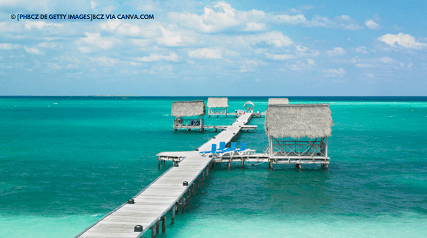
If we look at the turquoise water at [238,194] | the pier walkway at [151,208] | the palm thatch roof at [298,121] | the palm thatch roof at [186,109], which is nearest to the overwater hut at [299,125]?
the palm thatch roof at [298,121]

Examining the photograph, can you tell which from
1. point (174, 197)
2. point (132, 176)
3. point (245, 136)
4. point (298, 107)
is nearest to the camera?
point (174, 197)

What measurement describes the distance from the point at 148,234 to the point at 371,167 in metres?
17.1

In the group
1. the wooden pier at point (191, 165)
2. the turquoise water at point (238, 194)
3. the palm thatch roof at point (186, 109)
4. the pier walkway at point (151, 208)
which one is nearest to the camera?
the pier walkway at point (151, 208)

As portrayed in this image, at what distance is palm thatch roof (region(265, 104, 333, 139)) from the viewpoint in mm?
23103

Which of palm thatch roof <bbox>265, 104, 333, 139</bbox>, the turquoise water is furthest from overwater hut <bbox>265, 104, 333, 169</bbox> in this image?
the turquoise water

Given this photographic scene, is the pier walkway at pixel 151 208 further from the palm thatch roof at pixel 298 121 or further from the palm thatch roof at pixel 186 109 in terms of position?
the palm thatch roof at pixel 186 109

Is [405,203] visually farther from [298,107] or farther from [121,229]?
[121,229]

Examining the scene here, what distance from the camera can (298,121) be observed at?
2367cm

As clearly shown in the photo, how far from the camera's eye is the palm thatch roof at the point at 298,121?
23103 mm

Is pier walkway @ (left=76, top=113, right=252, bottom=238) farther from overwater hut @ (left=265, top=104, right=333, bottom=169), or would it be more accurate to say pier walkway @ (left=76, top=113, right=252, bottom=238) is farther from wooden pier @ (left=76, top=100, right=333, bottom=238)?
overwater hut @ (left=265, top=104, right=333, bottom=169)

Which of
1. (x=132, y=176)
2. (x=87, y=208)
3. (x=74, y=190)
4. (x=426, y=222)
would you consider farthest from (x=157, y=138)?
(x=426, y=222)

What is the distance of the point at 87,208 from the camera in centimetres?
1658

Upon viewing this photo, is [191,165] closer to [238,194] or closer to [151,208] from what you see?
[238,194]

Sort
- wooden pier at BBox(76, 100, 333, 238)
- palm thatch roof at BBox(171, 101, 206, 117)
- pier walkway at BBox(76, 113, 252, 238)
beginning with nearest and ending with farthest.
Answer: pier walkway at BBox(76, 113, 252, 238) → wooden pier at BBox(76, 100, 333, 238) → palm thatch roof at BBox(171, 101, 206, 117)
